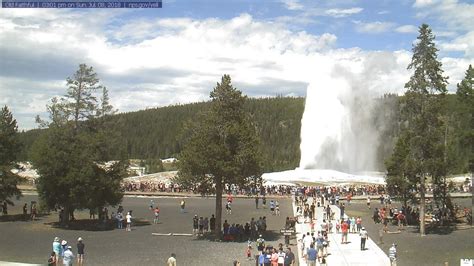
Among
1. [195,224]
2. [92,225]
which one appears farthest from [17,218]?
[195,224]

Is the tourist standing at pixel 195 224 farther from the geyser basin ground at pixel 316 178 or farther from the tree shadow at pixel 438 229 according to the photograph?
the geyser basin ground at pixel 316 178

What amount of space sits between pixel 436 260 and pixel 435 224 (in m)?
14.7

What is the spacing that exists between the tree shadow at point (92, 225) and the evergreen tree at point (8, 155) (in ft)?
21.8

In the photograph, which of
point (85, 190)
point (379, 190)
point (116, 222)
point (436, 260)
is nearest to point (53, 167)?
point (85, 190)

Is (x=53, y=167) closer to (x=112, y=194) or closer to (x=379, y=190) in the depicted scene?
(x=112, y=194)

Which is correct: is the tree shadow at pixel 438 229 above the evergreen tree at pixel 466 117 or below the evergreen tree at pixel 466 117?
below

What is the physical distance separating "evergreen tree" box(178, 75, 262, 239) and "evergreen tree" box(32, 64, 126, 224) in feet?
30.3

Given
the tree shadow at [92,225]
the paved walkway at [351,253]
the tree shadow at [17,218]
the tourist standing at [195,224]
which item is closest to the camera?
the paved walkway at [351,253]

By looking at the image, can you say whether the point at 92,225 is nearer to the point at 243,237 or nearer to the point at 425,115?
the point at 243,237

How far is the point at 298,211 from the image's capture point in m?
47.4

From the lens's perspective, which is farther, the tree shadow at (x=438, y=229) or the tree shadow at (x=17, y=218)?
the tree shadow at (x=17, y=218)

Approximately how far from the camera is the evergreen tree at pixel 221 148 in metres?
33.2

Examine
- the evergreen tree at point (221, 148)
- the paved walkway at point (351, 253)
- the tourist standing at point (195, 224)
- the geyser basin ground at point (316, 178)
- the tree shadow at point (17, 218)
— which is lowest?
the paved walkway at point (351, 253)

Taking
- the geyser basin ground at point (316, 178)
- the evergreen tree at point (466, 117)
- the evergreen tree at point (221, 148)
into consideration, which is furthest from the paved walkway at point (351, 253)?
the geyser basin ground at point (316, 178)
